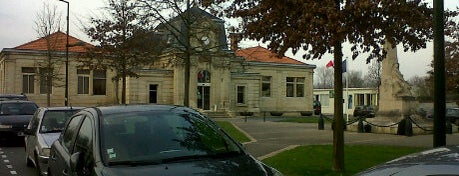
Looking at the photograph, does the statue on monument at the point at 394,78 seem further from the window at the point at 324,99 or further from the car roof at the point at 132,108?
the window at the point at 324,99

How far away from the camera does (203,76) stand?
54.7 metres

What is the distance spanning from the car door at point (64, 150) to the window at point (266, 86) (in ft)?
183

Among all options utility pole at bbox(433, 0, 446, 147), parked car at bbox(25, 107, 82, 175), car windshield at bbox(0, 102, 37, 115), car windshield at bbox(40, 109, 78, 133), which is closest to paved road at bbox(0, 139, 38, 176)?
parked car at bbox(25, 107, 82, 175)

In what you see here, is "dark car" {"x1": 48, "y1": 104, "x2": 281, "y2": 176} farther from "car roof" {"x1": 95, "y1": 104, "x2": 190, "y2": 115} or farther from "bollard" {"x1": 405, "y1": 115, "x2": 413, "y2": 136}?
"bollard" {"x1": 405, "y1": 115, "x2": 413, "y2": 136}

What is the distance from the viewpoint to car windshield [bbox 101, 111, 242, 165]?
220 inches

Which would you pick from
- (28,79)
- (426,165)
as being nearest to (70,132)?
(426,165)

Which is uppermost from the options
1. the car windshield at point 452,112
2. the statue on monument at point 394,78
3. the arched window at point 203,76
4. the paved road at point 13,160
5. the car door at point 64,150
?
the arched window at point 203,76

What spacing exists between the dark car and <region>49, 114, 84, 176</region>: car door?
3 centimetres

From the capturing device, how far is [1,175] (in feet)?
38.9

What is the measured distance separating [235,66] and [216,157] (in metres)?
52.2

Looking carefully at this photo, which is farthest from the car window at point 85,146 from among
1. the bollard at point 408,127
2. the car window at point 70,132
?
the bollard at point 408,127

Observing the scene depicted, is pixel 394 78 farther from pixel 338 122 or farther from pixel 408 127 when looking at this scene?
pixel 338 122

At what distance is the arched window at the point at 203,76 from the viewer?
179 ft

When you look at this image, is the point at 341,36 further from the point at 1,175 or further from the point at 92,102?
the point at 92,102
